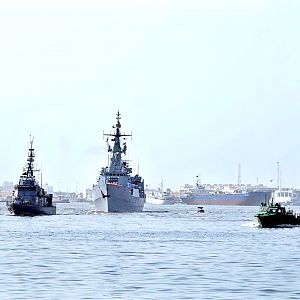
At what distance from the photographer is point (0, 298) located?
59.4 m

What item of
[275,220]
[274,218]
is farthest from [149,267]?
[275,220]

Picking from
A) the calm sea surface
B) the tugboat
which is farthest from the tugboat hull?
the calm sea surface

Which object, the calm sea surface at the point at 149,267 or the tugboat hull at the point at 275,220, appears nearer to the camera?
the calm sea surface at the point at 149,267

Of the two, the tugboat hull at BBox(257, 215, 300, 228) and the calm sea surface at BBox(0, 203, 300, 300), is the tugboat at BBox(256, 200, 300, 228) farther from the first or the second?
the calm sea surface at BBox(0, 203, 300, 300)

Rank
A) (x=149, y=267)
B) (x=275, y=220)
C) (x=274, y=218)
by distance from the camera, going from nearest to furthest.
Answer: (x=149, y=267) → (x=274, y=218) → (x=275, y=220)

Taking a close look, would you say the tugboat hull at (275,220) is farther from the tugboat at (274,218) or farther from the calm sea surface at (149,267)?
the calm sea surface at (149,267)

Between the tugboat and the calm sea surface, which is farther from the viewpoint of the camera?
Result: the tugboat

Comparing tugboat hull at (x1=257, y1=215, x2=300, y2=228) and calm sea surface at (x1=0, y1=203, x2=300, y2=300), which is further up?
tugboat hull at (x1=257, y1=215, x2=300, y2=228)

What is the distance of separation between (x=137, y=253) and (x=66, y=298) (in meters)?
35.2

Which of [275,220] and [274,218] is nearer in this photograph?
[274,218]

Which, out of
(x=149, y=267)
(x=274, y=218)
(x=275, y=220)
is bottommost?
(x=149, y=267)

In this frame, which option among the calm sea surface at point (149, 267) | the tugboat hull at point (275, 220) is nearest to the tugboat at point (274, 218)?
the tugboat hull at point (275, 220)

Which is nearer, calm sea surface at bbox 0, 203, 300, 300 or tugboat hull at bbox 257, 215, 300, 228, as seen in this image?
calm sea surface at bbox 0, 203, 300, 300

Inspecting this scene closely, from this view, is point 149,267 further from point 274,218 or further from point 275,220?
point 275,220
